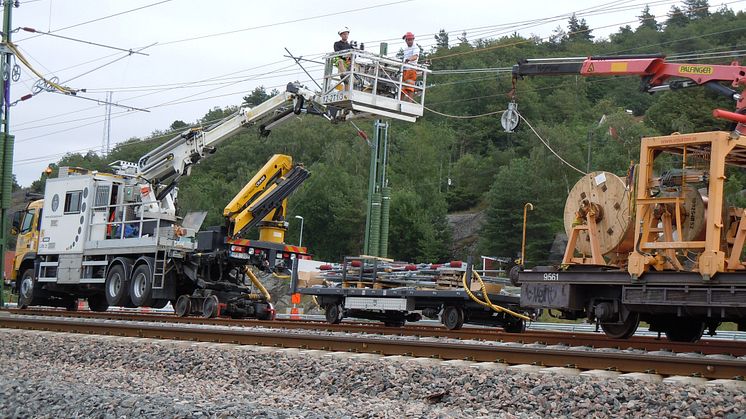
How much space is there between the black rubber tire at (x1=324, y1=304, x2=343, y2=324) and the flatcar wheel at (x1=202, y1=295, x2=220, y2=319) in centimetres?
274

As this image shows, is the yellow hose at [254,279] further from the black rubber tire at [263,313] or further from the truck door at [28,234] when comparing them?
the truck door at [28,234]

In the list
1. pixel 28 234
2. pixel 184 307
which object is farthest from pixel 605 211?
pixel 28 234

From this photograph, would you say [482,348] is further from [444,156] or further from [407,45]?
[444,156]

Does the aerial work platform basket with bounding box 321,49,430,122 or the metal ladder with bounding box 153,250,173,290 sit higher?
the aerial work platform basket with bounding box 321,49,430,122

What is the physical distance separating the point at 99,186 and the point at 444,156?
6870 cm

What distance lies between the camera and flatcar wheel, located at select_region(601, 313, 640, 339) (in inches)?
539

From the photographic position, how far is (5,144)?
26.8 meters

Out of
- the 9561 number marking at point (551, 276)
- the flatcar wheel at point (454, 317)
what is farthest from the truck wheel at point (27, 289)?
the 9561 number marking at point (551, 276)

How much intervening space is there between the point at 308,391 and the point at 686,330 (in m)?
7.20

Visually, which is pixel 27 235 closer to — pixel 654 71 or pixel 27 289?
pixel 27 289

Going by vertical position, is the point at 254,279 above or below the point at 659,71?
below

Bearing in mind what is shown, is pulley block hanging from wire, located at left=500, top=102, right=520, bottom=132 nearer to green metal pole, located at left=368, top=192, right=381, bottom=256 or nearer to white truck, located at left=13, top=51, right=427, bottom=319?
white truck, located at left=13, top=51, right=427, bottom=319

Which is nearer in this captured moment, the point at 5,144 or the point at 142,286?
the point at 142,286

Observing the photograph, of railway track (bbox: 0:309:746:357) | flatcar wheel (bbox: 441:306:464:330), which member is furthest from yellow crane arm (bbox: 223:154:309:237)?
flatcar wheel (bbox: 441:306:464:330)
